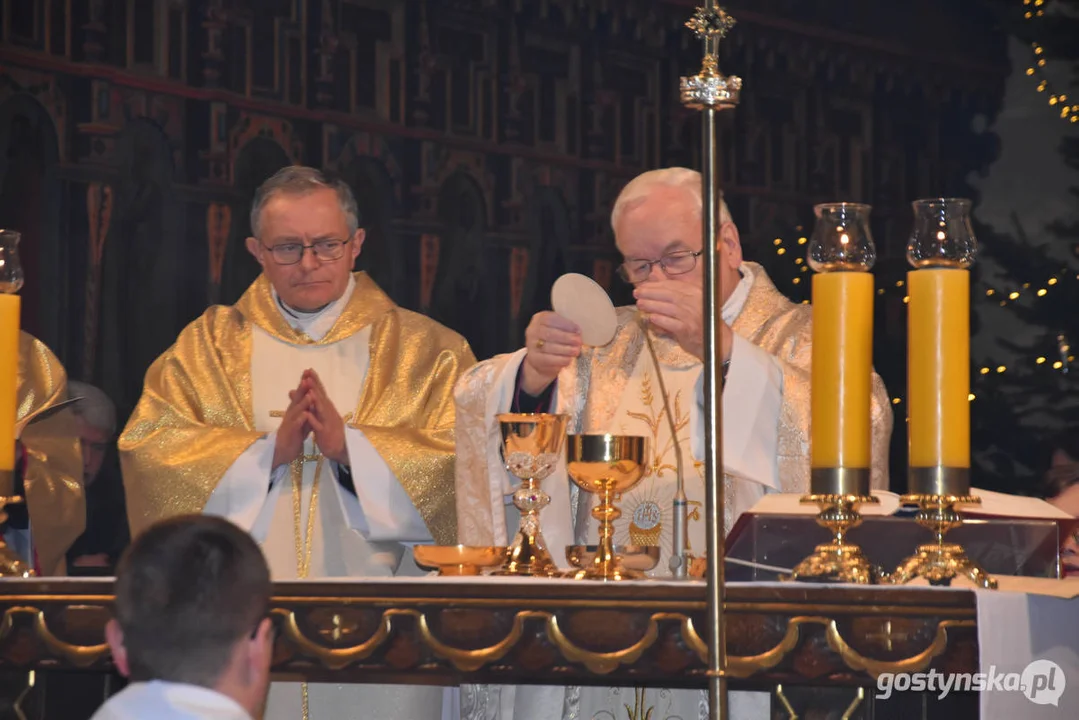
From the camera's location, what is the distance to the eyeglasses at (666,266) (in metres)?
3.64

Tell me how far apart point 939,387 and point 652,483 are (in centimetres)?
137

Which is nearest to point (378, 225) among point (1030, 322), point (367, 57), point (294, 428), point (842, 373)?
point (367, 57)

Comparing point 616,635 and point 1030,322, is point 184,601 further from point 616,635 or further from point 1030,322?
point 1030,322

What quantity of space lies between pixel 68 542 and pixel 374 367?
114 cm

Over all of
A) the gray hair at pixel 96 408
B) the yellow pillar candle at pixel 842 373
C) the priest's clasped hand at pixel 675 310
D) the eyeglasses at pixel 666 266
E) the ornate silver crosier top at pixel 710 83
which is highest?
the ornate silver crosier top at pixel 710 83

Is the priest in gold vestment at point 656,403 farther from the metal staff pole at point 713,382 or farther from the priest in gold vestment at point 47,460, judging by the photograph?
the priest in gold vestment at point 47,460

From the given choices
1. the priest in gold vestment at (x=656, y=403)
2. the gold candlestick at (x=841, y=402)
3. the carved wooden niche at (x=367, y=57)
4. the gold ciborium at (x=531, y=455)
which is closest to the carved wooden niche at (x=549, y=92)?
the carved wooden niche at (x=367, y=57)

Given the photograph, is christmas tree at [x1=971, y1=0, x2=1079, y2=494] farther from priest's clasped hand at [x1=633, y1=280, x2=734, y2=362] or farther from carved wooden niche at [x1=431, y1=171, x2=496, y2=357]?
priest's clasped hand at [x1=633, y1=280, x2=734, y2=362]

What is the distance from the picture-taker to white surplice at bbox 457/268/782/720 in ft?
10.3

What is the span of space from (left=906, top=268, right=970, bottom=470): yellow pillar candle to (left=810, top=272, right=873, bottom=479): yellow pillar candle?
7 cm

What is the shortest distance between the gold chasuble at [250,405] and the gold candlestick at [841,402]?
5.84ft

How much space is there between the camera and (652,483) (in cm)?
364

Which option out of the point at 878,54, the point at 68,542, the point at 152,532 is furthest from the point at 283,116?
the point at 152,532

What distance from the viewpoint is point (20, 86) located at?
6156 millimetres
